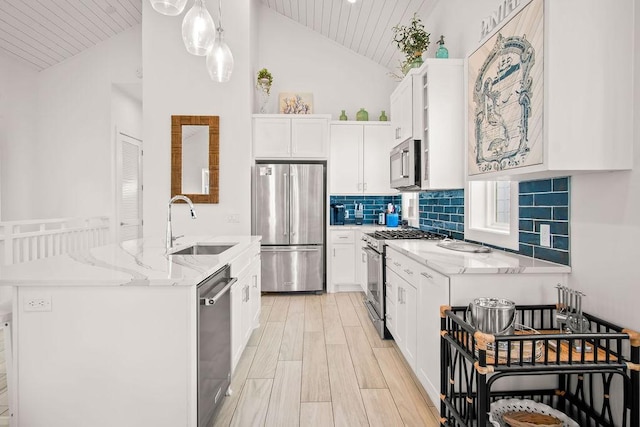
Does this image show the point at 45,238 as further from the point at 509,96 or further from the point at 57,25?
the point at 509,96

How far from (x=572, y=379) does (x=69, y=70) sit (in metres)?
6.67

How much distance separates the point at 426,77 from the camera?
123 inches

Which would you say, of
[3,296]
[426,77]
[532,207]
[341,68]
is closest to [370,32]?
[341,68]

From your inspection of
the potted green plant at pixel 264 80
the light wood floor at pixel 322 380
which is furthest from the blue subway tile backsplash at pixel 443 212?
the potted green plant at pixel 264 80

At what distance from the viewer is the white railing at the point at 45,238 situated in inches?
148

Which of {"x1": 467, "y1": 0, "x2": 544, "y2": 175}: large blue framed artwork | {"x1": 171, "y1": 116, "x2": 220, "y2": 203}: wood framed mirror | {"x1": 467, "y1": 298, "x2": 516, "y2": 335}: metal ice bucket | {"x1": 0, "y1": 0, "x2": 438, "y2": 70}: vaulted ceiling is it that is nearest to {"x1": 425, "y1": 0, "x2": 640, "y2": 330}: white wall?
{"x1": 467, "y1": 0, "x2": 544, "y2": 175}: large blue framed artwork

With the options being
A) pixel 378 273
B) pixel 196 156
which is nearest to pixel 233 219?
pixel 196 156

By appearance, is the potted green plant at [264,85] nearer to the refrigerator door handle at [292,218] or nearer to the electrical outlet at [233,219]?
the refrigerator door handle at [292,218]

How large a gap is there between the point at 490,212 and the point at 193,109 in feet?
11.4

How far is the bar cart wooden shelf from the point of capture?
145 centimetres

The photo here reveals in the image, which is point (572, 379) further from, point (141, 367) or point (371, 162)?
point (371, 162)

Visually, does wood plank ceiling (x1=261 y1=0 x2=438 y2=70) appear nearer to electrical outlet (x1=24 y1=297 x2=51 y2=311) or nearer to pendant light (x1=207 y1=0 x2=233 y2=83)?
pendant light (x1=207 y1=0 x2=233 y2=83)

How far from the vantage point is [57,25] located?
15.8 ft

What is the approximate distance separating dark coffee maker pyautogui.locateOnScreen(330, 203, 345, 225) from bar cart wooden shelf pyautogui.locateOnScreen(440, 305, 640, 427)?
3.47 meters
